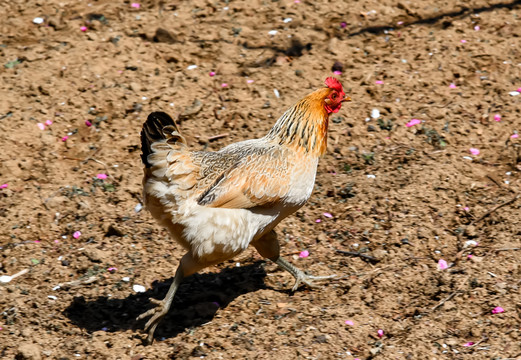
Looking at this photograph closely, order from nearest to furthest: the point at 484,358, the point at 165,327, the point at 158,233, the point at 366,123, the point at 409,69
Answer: the point at 484,358, the point at 165,327, the point at 158,233, the point at 366,123, the point at 409,69

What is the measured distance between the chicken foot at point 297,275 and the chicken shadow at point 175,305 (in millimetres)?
240

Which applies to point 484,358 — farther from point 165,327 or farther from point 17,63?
point 17,63

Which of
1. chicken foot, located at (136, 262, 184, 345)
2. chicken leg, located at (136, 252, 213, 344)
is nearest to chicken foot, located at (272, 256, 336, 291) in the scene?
chicken leg, located at (136, 252, 213, 344)

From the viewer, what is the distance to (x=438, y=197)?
5.61m

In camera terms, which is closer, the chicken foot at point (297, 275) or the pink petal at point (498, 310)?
the pink petal at point (498, 310)

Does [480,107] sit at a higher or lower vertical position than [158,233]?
higher

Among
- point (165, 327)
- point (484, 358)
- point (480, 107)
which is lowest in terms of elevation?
point (165, 327)

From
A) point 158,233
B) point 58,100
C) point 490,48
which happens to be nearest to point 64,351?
point 158,233

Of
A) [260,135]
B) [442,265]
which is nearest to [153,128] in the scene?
[260,135]

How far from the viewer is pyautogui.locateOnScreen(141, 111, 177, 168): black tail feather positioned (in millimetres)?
4266

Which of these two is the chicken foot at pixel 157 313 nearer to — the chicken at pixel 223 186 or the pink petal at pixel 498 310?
the chicken at pixel 223 186

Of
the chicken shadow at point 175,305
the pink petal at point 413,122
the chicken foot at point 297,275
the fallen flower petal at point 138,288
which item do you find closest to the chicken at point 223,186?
the chicken foot at point 297,275

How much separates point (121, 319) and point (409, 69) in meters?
3.99

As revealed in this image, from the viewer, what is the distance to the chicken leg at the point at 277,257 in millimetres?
4957
